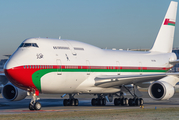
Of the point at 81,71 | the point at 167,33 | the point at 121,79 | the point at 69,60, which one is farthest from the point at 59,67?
the point at 167,33

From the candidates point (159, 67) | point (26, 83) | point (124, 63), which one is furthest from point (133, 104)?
point (26, 83)

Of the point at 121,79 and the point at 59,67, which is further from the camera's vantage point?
the point at 121,79

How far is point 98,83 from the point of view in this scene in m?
24.8

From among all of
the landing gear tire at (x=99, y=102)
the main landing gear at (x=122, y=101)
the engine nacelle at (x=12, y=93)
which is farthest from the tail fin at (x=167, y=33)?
the engine nacelle at (x=12, y=93)

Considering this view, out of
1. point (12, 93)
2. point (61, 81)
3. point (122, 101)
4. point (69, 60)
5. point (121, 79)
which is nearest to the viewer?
point (61, 81)

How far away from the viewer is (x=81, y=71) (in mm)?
23828

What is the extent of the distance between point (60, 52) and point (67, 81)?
84.9 inches

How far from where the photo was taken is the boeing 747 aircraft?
20.9 m

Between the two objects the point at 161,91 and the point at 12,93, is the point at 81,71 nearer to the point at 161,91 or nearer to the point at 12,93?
the point at 12,93

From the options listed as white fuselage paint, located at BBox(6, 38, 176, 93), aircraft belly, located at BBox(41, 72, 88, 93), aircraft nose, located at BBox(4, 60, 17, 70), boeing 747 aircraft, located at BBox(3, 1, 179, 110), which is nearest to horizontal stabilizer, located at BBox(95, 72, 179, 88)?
boeing 747 aircraft, located at BBox(3, 1, 179, 110)

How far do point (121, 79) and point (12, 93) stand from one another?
907cm

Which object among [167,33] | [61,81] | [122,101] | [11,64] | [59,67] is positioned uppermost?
[167,33]

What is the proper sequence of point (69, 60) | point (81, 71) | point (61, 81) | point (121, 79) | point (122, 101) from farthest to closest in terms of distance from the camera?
1. point (122, 101)
2. point (121, 79)
3. point (81, 71)
4. point (69, 60)
5. point (61, 81)

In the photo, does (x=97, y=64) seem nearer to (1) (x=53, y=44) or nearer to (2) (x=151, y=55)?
(1) (x=53, y=44)
